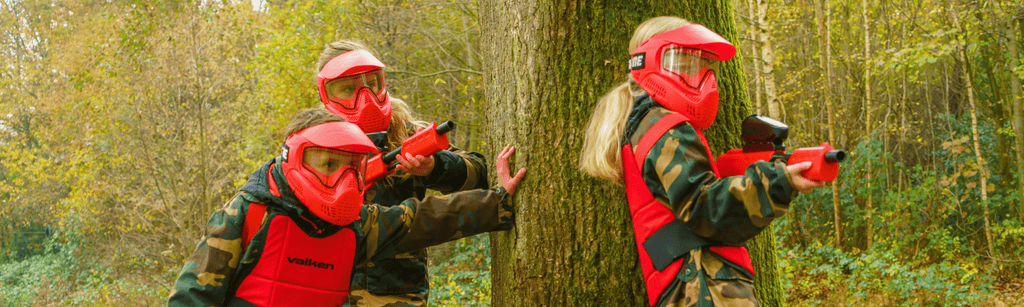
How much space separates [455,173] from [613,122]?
1.15 metres

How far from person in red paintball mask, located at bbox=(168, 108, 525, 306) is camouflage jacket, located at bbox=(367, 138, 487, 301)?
1.02 ft

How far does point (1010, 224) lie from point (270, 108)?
15.0 m

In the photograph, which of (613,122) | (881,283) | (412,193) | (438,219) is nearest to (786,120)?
(881,283)

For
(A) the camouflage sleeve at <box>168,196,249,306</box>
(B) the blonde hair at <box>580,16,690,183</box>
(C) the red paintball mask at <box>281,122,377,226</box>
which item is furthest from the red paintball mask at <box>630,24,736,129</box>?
(A) the camouflage sleeve at <box>168,196,249,306</box>

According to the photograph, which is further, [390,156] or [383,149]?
[383,149]

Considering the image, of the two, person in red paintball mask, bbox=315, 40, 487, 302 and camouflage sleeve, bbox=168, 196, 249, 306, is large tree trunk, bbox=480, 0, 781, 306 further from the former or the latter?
camouflage sleeve, bbox=168, 196, 249, 306

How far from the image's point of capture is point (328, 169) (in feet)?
9.16

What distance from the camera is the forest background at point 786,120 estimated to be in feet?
34.1

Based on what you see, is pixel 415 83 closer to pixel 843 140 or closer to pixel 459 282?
pixel 459 282

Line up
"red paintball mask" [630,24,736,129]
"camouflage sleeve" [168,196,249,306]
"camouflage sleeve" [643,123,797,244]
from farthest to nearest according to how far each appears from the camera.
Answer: "camouflage sleeve" [168,196,249,306] → "red paintball mask" [630,24,736,129] → "camouflage sleeve" [643,123,797,244]

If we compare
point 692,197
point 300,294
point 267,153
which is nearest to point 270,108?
point 267,153

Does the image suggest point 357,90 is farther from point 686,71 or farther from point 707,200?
point 707,200

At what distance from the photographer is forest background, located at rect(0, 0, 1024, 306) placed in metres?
10.4

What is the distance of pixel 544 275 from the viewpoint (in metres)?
2.94
